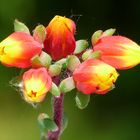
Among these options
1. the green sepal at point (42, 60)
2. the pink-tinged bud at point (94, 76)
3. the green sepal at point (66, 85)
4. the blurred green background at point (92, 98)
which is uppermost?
the green sepal at point (42, 60)

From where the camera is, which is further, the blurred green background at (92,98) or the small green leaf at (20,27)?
the blurred green background at (92,98)

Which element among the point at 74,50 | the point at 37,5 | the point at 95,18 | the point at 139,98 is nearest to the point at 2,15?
the point at 37,5

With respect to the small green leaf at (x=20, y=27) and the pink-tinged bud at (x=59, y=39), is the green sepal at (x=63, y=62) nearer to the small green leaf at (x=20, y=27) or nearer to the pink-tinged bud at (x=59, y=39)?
the pink-tinged bud at (x=59, y=39)

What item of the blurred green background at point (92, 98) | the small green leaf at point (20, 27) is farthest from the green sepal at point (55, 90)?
the blurred green background at point (92, 98)

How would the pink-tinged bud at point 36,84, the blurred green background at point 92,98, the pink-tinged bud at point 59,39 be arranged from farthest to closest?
1. the blurred green background at point 92,98
2. the pink-tinged bud at point 59,39
3. the pink-tinged bud at point 36,84

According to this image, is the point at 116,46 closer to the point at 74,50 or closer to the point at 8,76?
the point at 74,50

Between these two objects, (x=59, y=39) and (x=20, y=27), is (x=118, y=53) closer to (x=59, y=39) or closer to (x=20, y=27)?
(x=59, y=39)

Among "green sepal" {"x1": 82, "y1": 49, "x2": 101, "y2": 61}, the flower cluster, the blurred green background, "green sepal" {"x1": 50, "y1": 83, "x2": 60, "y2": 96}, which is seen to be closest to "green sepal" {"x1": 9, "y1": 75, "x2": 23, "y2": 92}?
the flower cluster

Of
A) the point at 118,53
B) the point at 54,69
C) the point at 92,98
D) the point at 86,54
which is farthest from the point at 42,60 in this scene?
the point at 92,98
